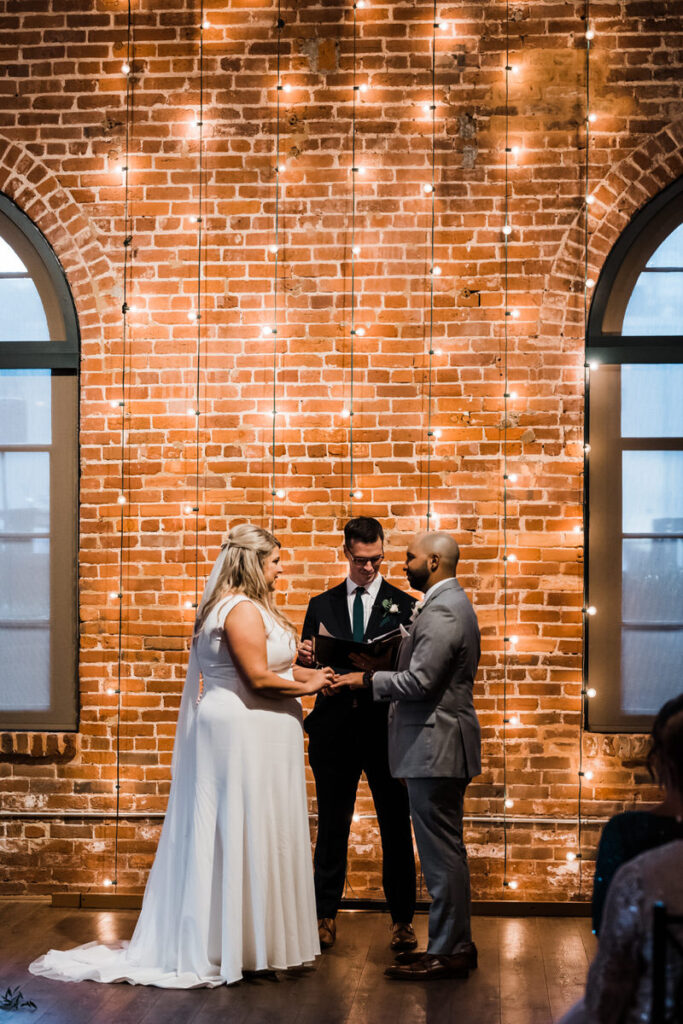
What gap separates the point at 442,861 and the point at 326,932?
793mm

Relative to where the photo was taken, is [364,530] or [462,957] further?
[364,530]

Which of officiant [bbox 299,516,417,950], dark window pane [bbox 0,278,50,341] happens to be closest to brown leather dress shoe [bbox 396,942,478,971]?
officiant [bbox 299,516,417,950]

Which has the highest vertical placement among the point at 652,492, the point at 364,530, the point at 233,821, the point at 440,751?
the point at 652,492

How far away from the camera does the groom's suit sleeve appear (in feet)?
13.9

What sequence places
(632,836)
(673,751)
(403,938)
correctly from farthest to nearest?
(403,938) → (632,836) → (673,751)

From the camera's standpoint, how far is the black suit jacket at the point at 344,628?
4785mm

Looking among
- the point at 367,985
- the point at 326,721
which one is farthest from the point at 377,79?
the point at 367,985

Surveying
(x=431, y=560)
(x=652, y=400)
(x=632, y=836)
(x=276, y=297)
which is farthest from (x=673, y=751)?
(x=276, y=297)

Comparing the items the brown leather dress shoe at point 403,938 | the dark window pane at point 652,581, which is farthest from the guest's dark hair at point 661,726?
the dark window pane at point 652,581

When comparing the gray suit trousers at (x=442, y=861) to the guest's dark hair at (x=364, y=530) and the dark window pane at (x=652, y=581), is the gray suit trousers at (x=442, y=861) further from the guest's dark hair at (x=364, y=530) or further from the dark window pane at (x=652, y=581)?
the dark window pane at (x=652, y=581)

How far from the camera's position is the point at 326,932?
186 inches

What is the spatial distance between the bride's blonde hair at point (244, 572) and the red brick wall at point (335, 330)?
1028mm

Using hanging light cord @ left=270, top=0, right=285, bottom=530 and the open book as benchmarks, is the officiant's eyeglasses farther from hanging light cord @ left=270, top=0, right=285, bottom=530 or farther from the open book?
hanging light cord @ left=270, top=0, right=285, bottom=530

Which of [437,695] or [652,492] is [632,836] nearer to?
[437,695]
